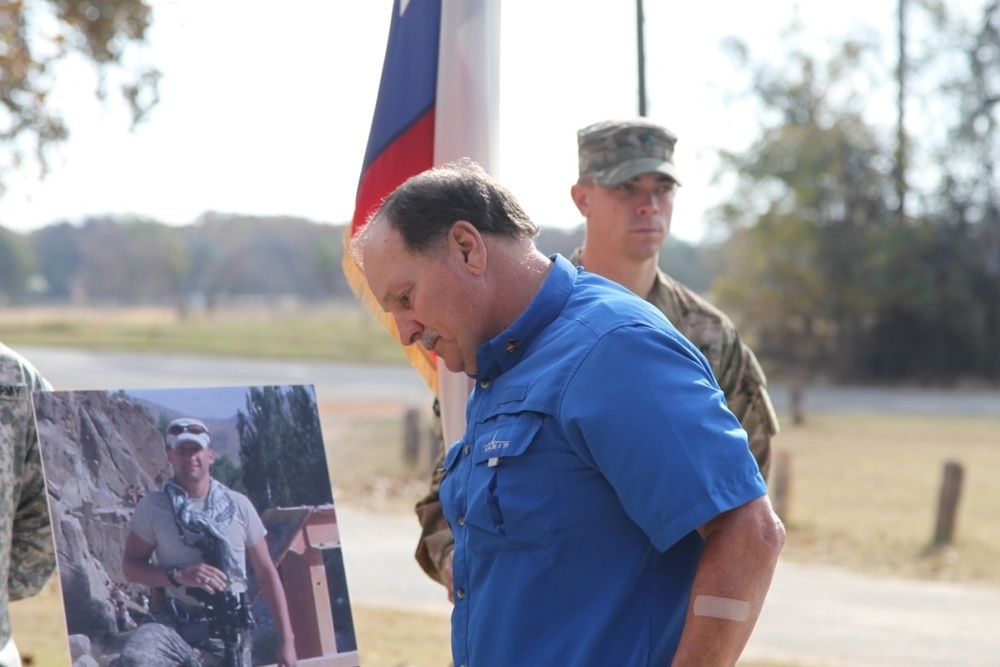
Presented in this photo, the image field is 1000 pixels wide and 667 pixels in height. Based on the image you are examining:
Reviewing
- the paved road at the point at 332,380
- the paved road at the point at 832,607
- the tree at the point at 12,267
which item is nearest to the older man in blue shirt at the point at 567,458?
the paved road at the point at 832,607

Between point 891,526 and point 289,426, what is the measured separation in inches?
403

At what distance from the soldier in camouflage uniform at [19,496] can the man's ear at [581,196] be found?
1.59m

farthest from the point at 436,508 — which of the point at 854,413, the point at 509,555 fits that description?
the point at 854,413

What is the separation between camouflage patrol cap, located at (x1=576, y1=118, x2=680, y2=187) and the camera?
3.50 m

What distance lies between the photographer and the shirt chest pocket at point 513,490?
6.44 ft

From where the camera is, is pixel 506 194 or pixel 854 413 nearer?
pixel 506 194

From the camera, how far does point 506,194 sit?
2.14 metres

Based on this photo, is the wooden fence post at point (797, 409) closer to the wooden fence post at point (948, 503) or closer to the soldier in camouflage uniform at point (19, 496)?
the wooden fence post at point (948, 503)

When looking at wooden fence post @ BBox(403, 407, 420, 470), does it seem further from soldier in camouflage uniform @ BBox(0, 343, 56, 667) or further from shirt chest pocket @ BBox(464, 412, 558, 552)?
shirt chest pocket @ BBox(464, 412, 558, 552)

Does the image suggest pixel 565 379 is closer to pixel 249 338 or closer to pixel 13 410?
pixel 13 410

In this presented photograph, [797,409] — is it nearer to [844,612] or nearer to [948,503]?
[948,503]

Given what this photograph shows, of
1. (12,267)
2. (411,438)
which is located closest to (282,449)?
(411,438)

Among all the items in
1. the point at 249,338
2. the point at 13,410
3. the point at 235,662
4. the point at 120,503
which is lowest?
the point at 249,338

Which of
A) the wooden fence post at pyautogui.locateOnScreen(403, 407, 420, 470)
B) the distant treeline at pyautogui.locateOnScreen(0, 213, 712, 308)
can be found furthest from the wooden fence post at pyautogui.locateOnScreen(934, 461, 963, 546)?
the distant treeline at pyautogui.locateOnScreen(0, 213, 712, 308)
